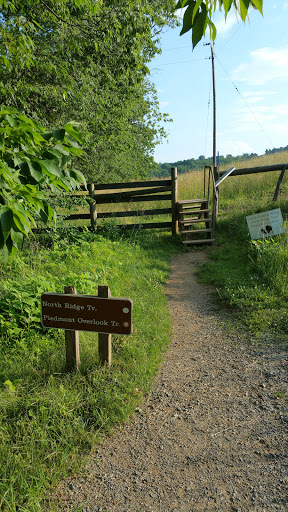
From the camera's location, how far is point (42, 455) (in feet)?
8.84

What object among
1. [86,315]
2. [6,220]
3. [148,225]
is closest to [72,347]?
[86,315]

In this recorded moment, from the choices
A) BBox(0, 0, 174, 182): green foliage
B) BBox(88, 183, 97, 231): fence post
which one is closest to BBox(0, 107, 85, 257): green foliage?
BBox(0, 0, 174, 182): green foliage

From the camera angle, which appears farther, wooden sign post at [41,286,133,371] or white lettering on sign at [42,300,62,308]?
white lettering on sign at [42,300,62,308]

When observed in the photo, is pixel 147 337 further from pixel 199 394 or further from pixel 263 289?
A: pixel 263 289

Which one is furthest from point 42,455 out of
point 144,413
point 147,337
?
point 147,337

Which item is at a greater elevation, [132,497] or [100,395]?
[100,395]

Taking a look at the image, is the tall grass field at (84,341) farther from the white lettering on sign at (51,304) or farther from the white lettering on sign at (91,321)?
the white lettering on sign at (51,304)

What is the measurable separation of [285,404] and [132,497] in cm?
165

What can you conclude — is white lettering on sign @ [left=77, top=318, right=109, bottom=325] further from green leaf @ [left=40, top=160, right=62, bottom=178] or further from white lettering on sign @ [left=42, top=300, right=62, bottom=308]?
green leaf @ [left=40, top=160, right=62, bottom=178]

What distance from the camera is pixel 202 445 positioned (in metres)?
2.93

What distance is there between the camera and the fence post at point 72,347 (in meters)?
3.49

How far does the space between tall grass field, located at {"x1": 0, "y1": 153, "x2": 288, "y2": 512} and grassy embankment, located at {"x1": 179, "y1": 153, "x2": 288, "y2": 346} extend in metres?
0.02

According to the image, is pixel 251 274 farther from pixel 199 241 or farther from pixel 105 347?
pixel 105 347

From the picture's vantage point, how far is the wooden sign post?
325 centimetres
